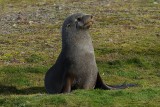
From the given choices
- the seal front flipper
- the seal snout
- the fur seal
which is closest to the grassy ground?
the seal front flipper

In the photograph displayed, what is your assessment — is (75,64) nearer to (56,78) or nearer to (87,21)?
(56,78)

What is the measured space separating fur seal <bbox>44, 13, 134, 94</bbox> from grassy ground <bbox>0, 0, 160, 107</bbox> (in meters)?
0.80

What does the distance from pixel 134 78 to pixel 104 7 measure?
26.5 m

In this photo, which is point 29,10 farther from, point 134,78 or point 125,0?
point 134,78

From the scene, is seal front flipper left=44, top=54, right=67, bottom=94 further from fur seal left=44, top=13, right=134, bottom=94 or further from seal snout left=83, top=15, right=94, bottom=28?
seal snout left=83, top=15, right=94, bottom=28

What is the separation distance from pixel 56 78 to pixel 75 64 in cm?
99

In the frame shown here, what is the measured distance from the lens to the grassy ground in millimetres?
17203

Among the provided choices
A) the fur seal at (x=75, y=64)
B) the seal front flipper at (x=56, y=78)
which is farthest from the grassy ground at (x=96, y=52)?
the fur seal at (x=75, y=64)

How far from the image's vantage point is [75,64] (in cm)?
1945

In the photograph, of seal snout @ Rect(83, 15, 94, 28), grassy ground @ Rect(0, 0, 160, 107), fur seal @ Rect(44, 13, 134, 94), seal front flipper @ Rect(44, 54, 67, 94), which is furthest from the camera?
seal snout @ Rect(83, 15, 94, 28)

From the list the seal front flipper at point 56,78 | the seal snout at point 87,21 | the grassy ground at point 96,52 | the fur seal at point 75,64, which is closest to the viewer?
the grassy ground at point 96,52

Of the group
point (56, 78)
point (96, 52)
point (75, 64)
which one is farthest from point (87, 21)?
point (96, 52)

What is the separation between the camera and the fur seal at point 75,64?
63.7 feet

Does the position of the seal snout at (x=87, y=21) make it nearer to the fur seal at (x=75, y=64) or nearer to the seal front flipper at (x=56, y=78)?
the fur seal at (x=75, y=64)
